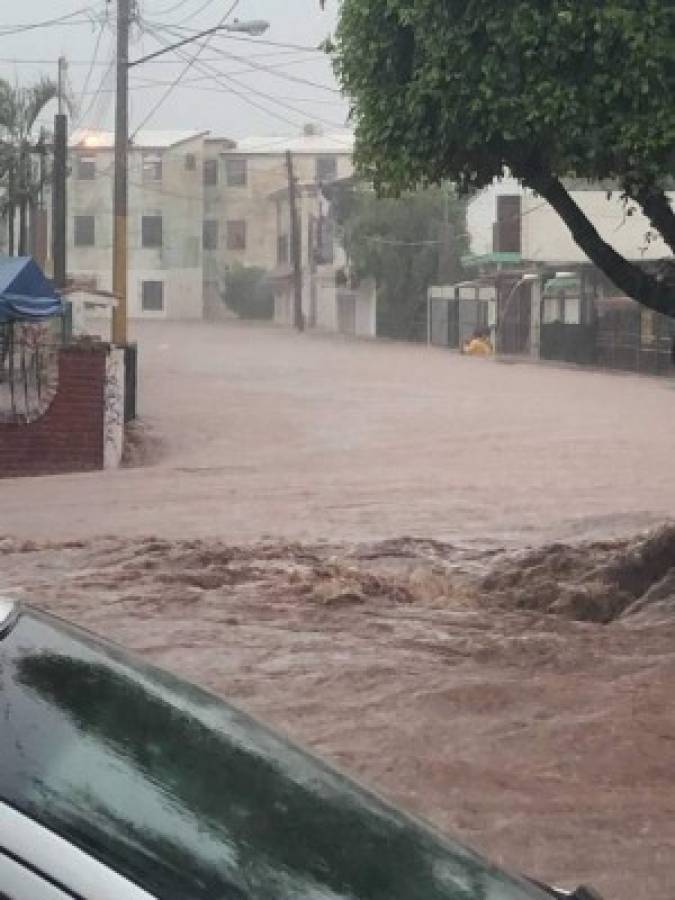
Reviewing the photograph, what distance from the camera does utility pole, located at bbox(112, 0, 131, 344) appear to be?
2609 centimetres

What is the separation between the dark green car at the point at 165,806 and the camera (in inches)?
77.3

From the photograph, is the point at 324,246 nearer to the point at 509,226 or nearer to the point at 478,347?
the point at 509,226

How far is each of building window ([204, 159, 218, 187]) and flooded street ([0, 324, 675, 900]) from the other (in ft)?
222

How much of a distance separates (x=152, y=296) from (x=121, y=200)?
65863 mm

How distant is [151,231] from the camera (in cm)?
9138

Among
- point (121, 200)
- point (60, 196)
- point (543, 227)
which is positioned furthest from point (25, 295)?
point (543, 227)

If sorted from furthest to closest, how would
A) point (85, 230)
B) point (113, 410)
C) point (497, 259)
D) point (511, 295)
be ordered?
point (85, 230)
point (497, 259)
point (511, 295)
point (113, 410)

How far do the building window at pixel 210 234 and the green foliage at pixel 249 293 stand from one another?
2082 millimetres

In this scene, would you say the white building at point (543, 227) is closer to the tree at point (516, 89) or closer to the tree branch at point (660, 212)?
the tree branch at point (660, 212)

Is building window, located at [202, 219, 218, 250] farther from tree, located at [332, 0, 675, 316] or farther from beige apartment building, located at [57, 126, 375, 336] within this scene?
tree, located at [332, 0, 675, 316]

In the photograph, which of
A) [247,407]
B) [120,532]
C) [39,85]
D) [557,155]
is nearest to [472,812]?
[557,155]

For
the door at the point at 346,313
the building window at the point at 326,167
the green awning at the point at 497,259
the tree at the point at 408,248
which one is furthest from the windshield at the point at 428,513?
the building window at the point at 326,167

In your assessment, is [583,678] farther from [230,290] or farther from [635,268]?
[230,290]

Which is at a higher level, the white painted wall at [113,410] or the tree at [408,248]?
the tree at [408,248]
